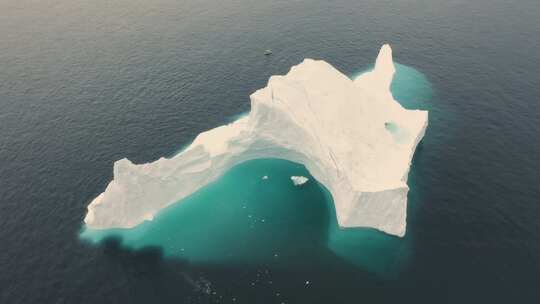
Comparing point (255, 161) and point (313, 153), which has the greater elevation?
point (313, 153)

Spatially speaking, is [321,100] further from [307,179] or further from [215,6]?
[215,6]

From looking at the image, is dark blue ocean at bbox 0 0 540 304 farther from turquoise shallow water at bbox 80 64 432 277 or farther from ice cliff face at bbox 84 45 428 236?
ice cliff face at bbox 84 45 428 236

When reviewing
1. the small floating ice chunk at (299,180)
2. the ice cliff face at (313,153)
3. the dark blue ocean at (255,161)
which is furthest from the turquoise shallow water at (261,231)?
the ice cliff face at (313,153)

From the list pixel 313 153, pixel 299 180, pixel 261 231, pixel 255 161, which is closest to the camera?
pixel 261 231

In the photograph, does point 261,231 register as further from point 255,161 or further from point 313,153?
point 255,161

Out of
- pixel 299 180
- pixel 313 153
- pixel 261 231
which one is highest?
pixel 313 153

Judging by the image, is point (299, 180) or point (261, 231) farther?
point (299, 180)

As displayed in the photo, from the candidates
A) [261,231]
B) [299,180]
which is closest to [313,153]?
[299,180]
